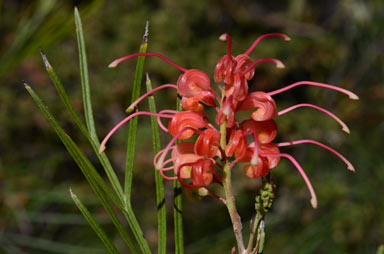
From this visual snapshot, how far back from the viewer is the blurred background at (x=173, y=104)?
4.97ft

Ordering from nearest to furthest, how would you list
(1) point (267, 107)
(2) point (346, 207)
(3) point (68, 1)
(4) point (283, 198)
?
(1) point (267, 107)
(2) point (346, 207)
(4) point (283, 198)
(3) point (68, 1)

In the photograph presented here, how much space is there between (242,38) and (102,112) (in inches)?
33.7

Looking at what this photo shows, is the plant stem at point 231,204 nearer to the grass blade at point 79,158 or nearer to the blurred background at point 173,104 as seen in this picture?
the grass blade at point 79,158

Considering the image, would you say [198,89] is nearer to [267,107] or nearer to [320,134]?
[267,107]

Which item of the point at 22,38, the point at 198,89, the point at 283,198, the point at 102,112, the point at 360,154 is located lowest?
the point at 283,198

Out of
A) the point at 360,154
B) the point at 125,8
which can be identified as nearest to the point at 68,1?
the point at 125,8

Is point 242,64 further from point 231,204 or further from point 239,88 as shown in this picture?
point 231,204

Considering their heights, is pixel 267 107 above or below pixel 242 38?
above

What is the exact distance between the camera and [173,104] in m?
2.10

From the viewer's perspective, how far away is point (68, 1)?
2209 millimetres

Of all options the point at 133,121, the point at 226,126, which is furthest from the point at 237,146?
the point at 133,121

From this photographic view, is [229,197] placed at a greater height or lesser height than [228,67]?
lesser

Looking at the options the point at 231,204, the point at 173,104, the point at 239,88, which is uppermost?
the point at 239,88

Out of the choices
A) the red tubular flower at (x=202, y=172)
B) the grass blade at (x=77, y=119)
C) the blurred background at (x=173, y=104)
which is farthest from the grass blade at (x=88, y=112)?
the blurred background at (x=173, y=104)
